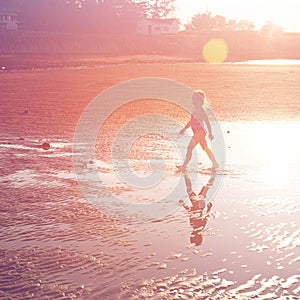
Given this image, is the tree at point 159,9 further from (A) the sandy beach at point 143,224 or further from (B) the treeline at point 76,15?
(A) the sandy beach at point 143,224

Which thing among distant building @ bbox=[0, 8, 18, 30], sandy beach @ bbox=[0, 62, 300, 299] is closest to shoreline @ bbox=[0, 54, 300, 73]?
distant building @ bbox=[0, 8, 18, 30]

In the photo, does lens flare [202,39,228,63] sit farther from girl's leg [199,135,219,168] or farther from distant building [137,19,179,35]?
girl's leg [199,135,219,168]

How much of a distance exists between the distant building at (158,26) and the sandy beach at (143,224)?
80528 millimetres

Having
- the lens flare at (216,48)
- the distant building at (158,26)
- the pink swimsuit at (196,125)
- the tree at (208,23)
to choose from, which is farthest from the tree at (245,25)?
the pink swimsuit at (196,125)

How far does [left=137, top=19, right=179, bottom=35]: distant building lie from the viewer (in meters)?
94.2

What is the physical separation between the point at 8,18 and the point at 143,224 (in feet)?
243

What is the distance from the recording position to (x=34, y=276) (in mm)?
Answer: 5812

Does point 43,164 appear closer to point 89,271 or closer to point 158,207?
point 158,207

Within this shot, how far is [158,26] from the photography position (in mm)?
98250

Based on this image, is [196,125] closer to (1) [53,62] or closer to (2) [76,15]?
(1) [53,62]

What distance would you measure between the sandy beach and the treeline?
176 feet

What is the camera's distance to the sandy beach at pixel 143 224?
5.71 meters

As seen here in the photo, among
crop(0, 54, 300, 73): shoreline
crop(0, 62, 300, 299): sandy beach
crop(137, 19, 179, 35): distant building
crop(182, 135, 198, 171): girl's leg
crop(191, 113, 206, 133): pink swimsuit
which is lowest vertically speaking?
crop(0, 62, 300, 299): sandy beach

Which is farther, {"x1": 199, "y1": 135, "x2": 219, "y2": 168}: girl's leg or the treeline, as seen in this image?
the treeline
